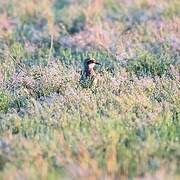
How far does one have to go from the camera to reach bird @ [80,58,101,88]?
7.80 m

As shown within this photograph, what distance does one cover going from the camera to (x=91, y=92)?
291 inches

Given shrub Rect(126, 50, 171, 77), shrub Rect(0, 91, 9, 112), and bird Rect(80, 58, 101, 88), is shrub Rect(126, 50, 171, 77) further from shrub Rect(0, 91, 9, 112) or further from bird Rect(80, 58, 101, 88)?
shrub Rect(0, 91, 9, 112)

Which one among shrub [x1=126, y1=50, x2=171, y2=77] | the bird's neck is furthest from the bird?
shrub [x1=126, y1=50, x2=171, y2=77]

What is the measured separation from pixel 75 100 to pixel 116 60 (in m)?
2.27

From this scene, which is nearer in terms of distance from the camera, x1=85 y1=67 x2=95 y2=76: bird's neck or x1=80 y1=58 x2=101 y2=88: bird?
x1=80 y1=58 x2=101 y2=88: bird

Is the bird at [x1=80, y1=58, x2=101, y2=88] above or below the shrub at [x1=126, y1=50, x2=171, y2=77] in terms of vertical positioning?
above

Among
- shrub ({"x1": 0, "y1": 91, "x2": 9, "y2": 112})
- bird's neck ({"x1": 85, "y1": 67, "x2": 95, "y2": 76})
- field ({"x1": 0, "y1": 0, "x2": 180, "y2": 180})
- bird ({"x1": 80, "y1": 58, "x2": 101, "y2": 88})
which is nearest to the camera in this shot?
field ({"x1": 0, "y1": 0, "x2": 180, "y2": 180})

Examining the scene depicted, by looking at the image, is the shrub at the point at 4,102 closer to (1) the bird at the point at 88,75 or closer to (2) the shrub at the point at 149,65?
(1) the bird at the point at 88,75

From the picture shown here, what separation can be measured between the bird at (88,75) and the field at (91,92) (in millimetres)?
91

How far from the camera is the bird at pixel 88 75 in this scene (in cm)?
780

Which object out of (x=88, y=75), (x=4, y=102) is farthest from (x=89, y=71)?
(x=4, y=102)

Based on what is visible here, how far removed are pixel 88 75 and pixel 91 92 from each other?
27.8 inches

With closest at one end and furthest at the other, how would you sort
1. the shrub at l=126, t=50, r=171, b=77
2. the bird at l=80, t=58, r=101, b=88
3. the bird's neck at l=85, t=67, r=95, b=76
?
1. the bird at l=80, t=58, r=101, b=88
2. the bird's neck at l=85, t=67, r=95, b=76
3. the shrub at l=126, t=50, r=171, b=77

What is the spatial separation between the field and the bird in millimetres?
91
